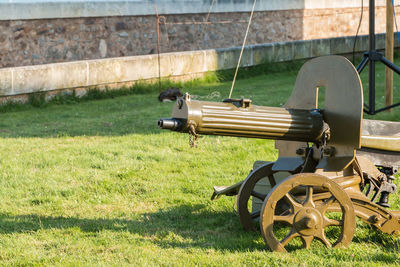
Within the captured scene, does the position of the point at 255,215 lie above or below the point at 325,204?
below

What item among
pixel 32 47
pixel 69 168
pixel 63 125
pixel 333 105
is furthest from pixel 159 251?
pixel 32 47

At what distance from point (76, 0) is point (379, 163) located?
1101 cm

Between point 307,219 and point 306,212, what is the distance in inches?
1.6

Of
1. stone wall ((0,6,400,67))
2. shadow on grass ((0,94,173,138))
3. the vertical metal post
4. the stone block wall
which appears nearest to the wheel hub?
the vertical metal post

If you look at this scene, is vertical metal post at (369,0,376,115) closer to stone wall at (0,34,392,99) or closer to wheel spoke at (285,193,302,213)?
wheel spoke at (285,193,302,213)

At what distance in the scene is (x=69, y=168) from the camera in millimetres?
6105

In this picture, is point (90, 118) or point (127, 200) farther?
point (90, 118)

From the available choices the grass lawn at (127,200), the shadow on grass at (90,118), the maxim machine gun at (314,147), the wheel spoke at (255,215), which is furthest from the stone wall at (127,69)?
the maxim machine gun at (314,147)

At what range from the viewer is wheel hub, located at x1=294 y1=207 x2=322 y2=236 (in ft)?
12.5

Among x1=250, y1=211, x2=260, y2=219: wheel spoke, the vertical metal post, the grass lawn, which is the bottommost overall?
the grass lawn

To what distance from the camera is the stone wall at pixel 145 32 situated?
13.8 metres

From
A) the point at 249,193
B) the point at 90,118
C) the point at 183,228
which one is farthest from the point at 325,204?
the point at 90,118

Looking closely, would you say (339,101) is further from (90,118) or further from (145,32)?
Answer: (145,32)

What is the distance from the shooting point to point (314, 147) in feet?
13.5
